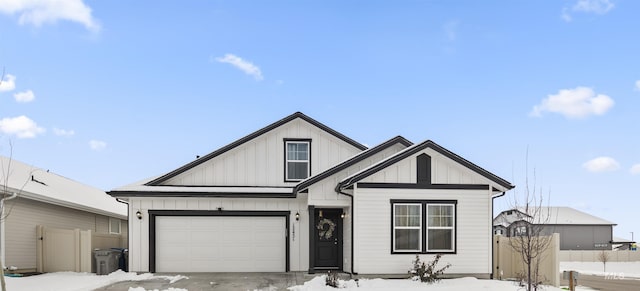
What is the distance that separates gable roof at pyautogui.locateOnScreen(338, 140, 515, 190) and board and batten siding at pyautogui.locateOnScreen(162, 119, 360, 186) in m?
3.87

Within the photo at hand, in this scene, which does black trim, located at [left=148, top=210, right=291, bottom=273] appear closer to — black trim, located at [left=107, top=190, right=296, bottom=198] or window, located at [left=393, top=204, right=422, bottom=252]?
black trim, located at [left=107, top=190, right=296, bottom=198]

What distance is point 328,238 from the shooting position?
58.4 feet

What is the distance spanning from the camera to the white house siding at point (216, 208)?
17375mm

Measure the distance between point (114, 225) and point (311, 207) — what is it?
12.9m

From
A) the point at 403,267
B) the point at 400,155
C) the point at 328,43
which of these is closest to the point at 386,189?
the point at 400,155

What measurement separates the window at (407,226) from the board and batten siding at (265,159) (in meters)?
4.38

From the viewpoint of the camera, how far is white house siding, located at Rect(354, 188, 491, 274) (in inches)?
603

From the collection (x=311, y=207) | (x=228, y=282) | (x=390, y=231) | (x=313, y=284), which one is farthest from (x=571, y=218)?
(x=228, y=282)

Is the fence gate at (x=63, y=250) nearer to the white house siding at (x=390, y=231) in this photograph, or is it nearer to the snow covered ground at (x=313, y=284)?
the snow covered ground at (x=313, y=284)

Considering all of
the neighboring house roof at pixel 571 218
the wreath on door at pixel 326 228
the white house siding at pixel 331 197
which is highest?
the white house siding at pixel 331 197

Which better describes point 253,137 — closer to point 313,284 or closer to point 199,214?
point 199,214

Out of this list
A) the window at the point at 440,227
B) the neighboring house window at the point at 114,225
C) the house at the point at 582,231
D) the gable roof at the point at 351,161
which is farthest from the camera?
the house at the point at 582,231

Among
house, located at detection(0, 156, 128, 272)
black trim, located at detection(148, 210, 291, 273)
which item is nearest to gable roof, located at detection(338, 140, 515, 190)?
black trim, located at detection(148, 210, 291, 273)

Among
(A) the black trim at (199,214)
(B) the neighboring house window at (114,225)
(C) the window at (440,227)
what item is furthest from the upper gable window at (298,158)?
(B) the neighboring house window at (114,225)
